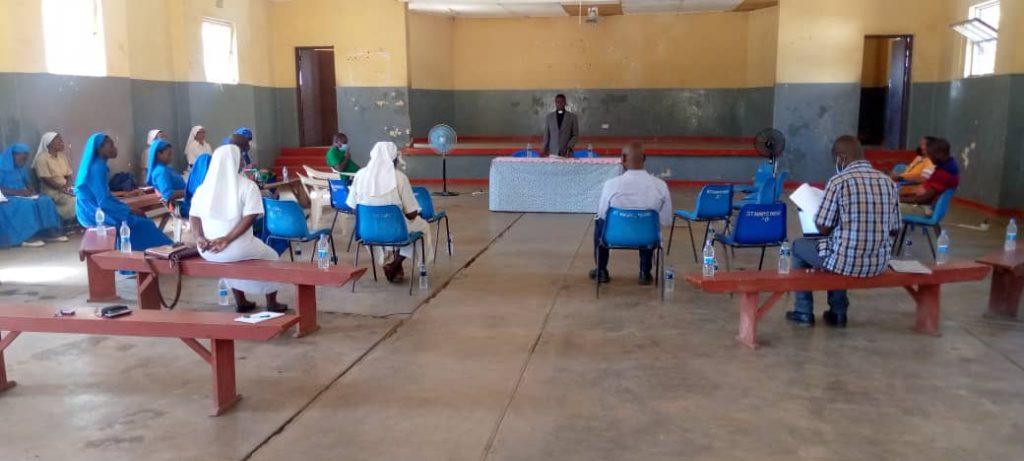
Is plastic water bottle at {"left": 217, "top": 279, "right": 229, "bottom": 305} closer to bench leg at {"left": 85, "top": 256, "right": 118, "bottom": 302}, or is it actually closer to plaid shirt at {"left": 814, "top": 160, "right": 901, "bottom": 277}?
bench leg at {"left": 85, "top": 256, "right": 118, "bottom": 302}

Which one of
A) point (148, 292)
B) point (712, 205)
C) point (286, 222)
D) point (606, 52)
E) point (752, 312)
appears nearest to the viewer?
point (752, 312)

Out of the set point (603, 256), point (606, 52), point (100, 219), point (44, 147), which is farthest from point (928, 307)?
point (606, 52)

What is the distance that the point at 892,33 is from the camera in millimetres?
12023

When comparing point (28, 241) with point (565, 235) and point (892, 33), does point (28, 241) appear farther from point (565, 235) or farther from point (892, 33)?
point (892, 33)

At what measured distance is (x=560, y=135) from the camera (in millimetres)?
10312

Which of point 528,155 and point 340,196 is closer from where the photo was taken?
point 340,196

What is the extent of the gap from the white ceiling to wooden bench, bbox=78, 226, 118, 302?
8428mm

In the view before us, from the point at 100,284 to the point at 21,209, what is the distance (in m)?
3.04

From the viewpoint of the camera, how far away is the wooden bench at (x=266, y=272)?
4.75 m

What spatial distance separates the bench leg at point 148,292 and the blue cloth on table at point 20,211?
3481 mm

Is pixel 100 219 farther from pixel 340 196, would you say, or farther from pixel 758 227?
pixel 758 227

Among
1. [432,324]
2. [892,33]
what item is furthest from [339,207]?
[892,33]

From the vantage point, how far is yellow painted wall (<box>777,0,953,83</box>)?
1192 cm

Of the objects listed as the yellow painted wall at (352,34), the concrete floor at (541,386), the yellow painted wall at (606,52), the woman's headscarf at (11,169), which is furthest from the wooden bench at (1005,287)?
the yellow painted wall at (352,34)
